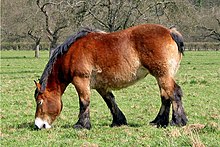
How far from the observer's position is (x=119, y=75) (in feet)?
27.5

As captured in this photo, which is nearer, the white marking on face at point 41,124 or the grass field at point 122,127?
the grass field at point 122,127

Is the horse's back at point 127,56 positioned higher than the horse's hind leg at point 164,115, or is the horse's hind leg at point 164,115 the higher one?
the horse's back at point 127,56

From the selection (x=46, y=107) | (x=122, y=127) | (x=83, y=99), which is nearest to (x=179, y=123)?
(x=122, y=127)

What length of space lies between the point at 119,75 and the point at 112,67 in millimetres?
210

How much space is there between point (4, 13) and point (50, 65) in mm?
51477

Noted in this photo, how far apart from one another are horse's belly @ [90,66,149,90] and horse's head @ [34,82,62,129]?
31.9 inches

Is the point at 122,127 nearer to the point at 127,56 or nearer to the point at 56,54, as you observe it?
the point at 127,56

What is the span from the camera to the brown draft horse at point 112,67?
8.23 meters

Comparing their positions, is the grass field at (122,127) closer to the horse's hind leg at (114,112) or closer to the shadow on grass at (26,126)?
the shadow on grass at (26,126)

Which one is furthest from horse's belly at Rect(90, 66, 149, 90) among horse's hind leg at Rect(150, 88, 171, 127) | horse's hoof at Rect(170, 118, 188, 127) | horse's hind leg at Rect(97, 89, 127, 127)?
horse's hoof at Rect(170, 118, 188, 127)

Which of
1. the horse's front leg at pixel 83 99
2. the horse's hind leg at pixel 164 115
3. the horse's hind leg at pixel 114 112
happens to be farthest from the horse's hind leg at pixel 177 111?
the horse's front leg at pixel 83 99

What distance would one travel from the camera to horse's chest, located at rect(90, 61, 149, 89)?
328 inches

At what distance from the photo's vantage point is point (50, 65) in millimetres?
8609

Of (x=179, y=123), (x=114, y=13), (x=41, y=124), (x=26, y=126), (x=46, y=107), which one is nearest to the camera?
(x=179, y=123)
